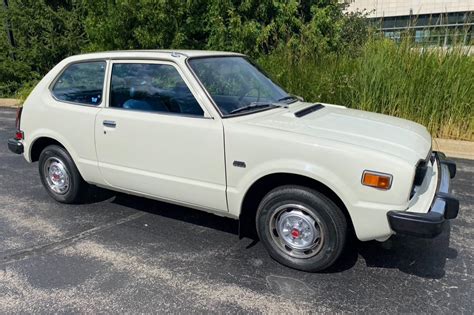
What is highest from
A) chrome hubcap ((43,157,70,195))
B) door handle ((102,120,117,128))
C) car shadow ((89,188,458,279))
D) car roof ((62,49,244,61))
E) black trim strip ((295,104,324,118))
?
car roof ((62,49,244,61))

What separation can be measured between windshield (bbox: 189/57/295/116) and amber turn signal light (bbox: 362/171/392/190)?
1.22 m

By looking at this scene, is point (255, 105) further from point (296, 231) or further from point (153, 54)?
point (296, 231)

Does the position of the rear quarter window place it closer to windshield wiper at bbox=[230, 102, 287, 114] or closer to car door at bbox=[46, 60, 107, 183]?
car door at bbox=[46, 60, 107, 183]

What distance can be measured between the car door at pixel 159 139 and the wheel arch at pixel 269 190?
Answer: 200 mm

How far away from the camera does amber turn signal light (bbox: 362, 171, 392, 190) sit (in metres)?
2.80

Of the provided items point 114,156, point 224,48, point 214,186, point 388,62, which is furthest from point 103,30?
point 214,186

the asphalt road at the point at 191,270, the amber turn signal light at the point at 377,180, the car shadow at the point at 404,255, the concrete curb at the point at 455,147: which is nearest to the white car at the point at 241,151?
the amber turn signal light at the point at 377,180

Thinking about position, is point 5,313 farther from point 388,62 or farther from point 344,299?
point 388,62

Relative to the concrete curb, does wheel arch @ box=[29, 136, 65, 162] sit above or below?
above

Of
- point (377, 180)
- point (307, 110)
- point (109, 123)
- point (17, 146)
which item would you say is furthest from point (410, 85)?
point (17, 146)

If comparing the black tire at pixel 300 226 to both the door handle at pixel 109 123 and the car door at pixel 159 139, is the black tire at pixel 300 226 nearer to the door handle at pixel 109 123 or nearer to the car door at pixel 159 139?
the car door at pixel 159 139

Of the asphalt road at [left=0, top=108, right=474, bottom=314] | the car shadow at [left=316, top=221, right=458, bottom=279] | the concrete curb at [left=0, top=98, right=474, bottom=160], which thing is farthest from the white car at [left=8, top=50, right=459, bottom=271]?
the concrete curb at [left=0, top=98, right=474, bottom=160]

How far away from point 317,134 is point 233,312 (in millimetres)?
1413

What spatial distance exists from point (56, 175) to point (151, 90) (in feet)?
5.66
